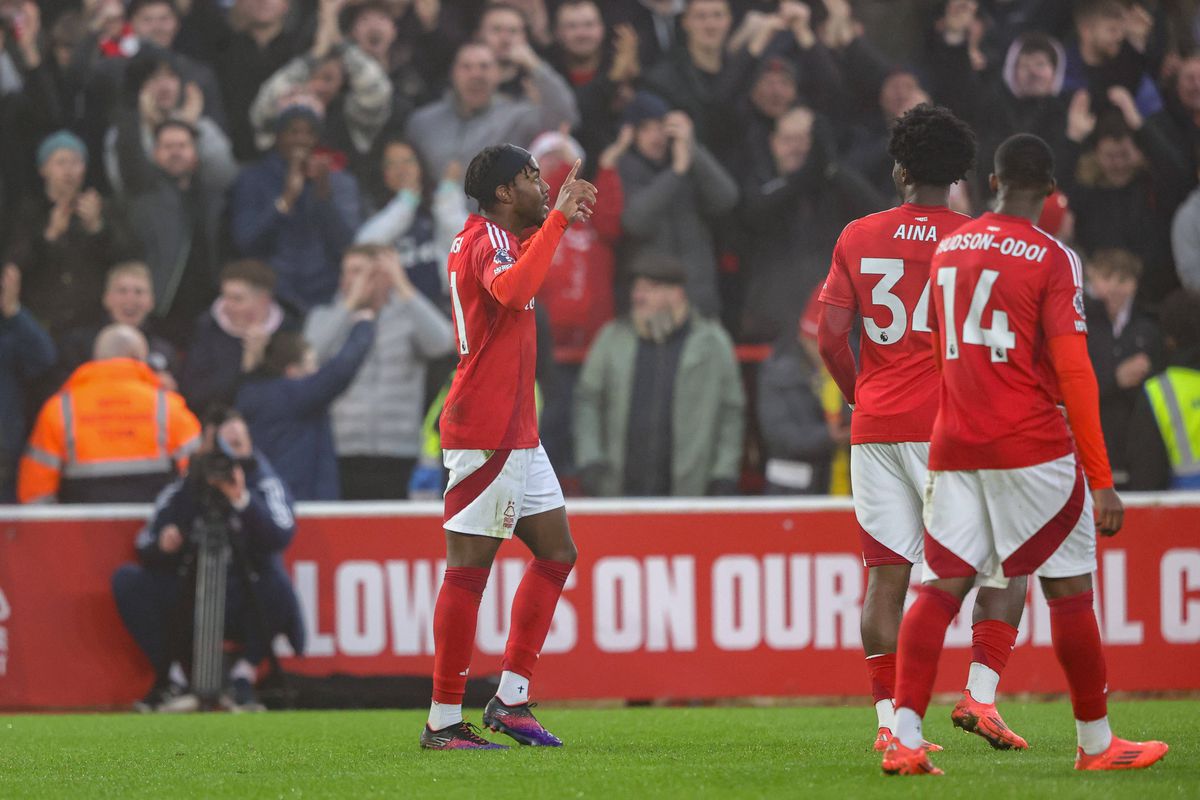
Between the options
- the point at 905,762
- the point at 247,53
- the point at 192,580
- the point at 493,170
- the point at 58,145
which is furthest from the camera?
the point at 247,53

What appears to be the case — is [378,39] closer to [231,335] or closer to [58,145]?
[58,145]

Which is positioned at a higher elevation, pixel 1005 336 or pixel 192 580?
pixel 1005 336

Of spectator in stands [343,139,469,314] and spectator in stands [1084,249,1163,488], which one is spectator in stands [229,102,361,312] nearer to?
spectator in stands [343,139,469,314]

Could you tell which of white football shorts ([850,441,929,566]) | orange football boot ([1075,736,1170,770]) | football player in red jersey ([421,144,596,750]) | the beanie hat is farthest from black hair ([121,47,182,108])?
orange football boot ([1075,736,1170,770])

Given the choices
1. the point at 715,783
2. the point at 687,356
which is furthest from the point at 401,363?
the point at 715,783

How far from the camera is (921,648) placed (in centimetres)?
463

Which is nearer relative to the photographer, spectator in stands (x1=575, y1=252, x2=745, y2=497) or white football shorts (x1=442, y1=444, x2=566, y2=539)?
white football shorts (x1=442, y1=444, x2=566, y2=539)

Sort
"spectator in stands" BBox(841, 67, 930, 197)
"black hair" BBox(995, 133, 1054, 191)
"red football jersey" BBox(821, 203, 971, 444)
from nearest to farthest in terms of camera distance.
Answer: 1. "black hair" BBox(995, 133, 1054, 191)
2. "red football jersey" BBox(821, 203, 971, 444)
3. "spectator in stands" BBox(841, 67, 930, 197)

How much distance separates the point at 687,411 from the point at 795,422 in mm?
737

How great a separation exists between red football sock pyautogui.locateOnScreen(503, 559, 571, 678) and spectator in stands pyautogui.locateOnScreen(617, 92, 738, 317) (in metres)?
5.53

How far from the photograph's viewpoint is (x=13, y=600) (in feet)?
30.6

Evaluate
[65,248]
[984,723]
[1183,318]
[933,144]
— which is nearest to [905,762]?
[984,723]

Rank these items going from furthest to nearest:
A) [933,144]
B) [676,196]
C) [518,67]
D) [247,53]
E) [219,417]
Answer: [247,53] → [518,67] → [676,196] → [219,417] → [933,144]

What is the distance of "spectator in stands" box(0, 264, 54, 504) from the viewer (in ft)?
35.4
